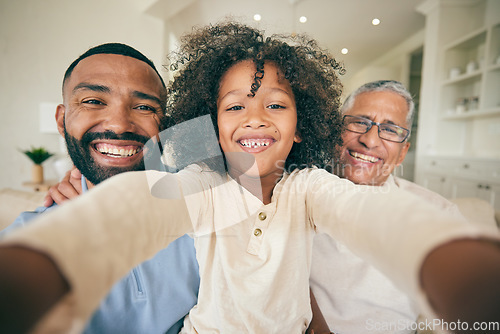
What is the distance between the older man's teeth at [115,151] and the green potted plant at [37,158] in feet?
3.21

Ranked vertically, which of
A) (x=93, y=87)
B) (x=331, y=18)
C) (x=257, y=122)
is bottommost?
(x=257, y=122)

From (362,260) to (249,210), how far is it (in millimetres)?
495

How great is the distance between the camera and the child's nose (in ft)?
1.99

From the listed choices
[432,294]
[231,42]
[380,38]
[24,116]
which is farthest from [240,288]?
[380,38]

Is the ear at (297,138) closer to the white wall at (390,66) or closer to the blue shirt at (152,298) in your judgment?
the white wall at (390,66)

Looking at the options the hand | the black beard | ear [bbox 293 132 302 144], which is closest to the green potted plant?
the hand

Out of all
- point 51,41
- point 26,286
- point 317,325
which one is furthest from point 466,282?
point 51,41

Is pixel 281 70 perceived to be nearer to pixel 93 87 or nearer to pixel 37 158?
pixel 93 87

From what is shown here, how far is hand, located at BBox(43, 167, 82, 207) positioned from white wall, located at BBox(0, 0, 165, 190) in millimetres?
265

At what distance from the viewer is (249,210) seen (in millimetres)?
610

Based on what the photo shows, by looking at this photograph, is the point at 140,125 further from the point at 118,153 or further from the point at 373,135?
the point at 373,135

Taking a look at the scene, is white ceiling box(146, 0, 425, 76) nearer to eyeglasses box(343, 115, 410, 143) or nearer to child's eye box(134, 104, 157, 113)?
eyeglasses box(343, 115, 410, 143)

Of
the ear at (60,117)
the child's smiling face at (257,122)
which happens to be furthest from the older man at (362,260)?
the ear at (60,117)

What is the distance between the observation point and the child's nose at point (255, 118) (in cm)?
61
